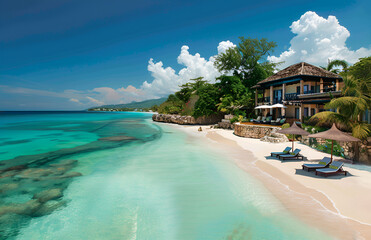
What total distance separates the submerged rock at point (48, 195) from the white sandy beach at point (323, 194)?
27.3 feet

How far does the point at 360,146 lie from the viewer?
9.63 meters

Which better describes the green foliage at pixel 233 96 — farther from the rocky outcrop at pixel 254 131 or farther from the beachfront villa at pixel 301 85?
the rocky outcrop at pixel 254 131

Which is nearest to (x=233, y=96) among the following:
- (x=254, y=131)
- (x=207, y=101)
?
(x=207, y=101)

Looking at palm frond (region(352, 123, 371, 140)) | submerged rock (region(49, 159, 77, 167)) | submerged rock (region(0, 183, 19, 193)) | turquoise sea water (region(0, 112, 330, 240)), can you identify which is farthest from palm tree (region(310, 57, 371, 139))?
submerged rock (region(0, 183, 19, 193))

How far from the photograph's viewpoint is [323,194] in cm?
648

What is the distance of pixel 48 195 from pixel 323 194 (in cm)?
1025

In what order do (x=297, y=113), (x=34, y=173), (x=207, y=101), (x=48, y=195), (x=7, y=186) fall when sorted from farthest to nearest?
(x=207, y=101), (x=297, y=113), (x=34, y=173), (x=7, y=186), (x=48, y=195)

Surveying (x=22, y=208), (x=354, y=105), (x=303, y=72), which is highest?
(x=303, y=72)

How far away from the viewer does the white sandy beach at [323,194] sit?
4914mm

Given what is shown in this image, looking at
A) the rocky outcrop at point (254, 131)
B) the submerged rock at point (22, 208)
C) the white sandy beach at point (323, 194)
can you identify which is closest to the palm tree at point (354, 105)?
the white sandy beach at point (323, 194)

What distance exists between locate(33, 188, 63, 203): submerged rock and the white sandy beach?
27.3ft

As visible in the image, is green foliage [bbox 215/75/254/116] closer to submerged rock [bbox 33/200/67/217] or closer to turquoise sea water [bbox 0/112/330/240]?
turquoise sea water [bbox 0/112/330/240]

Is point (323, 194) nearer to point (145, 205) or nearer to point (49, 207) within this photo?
point (145, 205)

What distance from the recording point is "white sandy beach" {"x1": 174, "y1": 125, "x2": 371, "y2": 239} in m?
4.91
